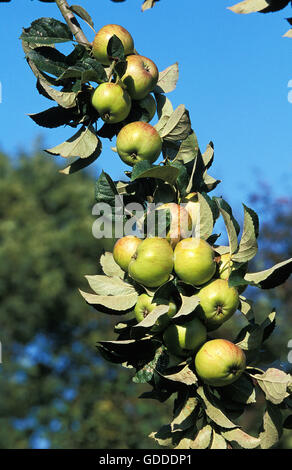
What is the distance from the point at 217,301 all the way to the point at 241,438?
311 millimetres

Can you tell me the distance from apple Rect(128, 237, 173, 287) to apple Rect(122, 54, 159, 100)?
43 cm

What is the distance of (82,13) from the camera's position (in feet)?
5.12

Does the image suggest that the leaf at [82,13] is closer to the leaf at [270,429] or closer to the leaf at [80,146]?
the leaf at [80,146]

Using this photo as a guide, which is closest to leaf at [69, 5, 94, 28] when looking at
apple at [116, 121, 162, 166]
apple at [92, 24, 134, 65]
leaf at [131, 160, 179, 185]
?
apple at [92, 24, 134, 65]

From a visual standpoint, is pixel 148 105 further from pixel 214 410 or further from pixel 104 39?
pixel 214 410

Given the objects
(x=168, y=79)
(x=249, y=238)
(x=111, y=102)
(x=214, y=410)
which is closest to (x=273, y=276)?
(x=249, y=238)

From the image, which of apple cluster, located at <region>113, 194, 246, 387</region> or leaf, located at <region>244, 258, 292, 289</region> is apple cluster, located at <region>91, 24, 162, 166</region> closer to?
apple cluster, located at <region>113, 194, 246, 387</region>

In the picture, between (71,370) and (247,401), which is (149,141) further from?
(71,370)

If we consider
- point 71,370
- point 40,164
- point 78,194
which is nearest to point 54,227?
point 78,194

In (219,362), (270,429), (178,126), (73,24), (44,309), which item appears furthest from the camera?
(44,309)

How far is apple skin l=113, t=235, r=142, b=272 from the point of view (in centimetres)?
137

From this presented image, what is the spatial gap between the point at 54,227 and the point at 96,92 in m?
12.2

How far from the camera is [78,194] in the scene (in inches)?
541
